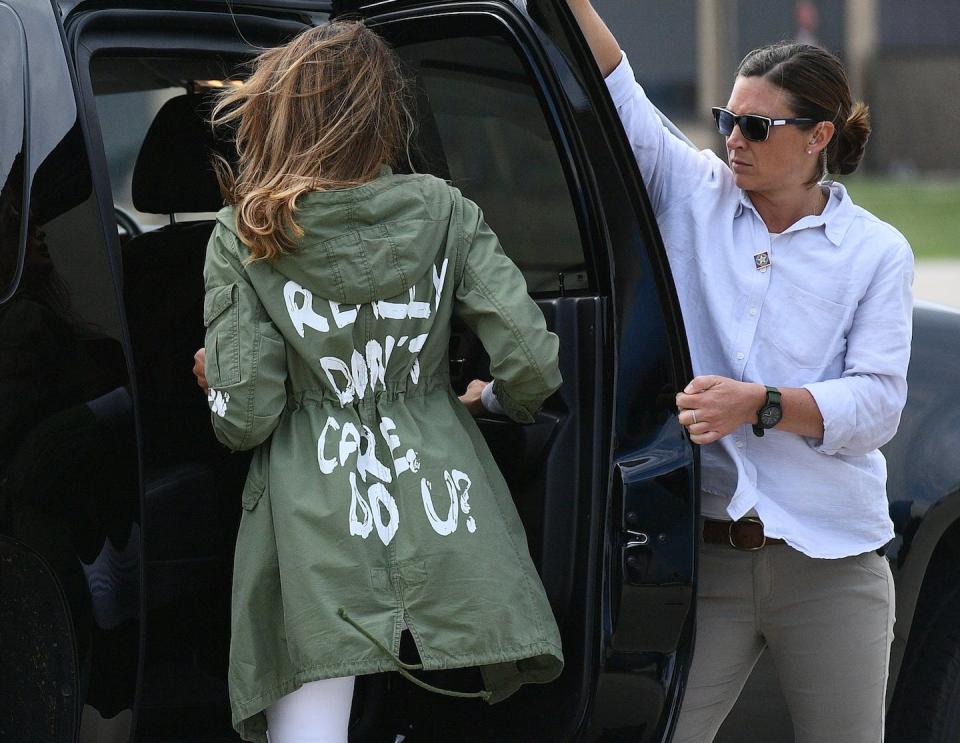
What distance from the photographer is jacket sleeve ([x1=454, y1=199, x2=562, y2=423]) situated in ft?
6.28

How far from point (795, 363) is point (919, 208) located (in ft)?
67.8

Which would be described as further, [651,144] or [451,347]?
[451,347]

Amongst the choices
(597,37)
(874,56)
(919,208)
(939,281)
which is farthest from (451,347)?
(874,56)

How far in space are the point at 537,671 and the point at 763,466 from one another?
0.50 m

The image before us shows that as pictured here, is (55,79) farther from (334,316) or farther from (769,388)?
(769,388)

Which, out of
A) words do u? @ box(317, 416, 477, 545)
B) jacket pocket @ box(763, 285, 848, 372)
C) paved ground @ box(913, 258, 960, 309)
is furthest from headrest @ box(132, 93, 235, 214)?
paved ground @ box(913, 258, 960, 309)

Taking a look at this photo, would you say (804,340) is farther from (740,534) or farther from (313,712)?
(313,712)

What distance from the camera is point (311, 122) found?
1.89 m

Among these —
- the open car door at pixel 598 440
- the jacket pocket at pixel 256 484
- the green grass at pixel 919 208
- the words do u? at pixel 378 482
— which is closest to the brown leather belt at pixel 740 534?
the open car door at pixel 598 440

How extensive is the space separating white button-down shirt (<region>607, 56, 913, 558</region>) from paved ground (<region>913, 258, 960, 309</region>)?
26.6 ft

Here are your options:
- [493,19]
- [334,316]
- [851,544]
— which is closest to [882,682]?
[851,544]

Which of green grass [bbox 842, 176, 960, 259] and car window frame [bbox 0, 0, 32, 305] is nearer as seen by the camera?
car window frame [bbox 0, 0, 32, 305]

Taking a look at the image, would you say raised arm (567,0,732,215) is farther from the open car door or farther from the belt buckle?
the belt buckle

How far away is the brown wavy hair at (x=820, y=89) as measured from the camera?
82.7 inches
